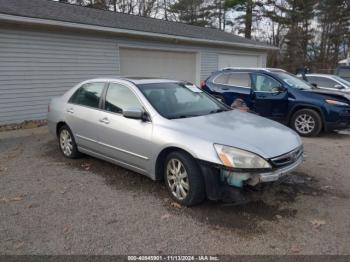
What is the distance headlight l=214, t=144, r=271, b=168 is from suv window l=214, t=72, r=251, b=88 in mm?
5480

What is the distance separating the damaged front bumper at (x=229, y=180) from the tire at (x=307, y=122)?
4.65 m

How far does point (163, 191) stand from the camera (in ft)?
14.2

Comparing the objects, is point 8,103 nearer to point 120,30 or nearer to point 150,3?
point 120,30

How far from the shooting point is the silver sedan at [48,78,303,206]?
3.47m

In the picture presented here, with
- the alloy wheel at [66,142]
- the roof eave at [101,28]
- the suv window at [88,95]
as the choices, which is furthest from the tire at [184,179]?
the roof eave at [101,28]

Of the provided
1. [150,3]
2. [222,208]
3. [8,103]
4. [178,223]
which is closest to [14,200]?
[178,223]

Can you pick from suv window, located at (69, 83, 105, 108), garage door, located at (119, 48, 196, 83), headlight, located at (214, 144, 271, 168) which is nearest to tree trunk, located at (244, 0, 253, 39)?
garage door, located at (119, 48, 196, 83)

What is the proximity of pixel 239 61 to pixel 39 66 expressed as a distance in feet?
35.7

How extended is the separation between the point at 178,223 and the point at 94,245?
0.91 metres

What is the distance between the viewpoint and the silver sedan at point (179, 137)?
3.47 meters

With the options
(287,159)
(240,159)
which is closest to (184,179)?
(240,159)

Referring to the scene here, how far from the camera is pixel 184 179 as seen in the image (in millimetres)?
3750

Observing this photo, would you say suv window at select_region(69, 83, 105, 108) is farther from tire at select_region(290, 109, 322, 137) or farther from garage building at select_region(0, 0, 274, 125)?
tire at select_region(290, 109, 322, 137)

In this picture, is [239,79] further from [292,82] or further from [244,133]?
[244,133]
